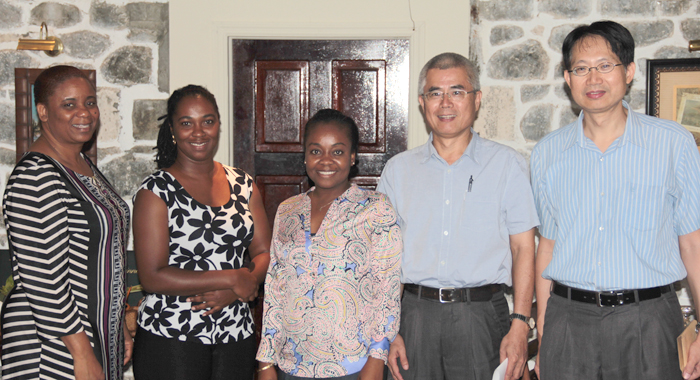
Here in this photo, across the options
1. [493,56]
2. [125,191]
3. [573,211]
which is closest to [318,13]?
[493,56]

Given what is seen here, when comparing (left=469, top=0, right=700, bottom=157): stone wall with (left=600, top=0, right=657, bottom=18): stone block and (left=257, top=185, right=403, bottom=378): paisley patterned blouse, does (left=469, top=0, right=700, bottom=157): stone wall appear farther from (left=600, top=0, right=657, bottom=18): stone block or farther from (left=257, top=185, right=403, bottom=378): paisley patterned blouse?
(left=257, top=185, right=403, bottom=378): paisley patterned blouse

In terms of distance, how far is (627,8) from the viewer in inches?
127

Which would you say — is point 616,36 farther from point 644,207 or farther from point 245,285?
point 245,285

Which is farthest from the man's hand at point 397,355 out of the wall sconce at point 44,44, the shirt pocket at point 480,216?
the wall sconce at point 44,44

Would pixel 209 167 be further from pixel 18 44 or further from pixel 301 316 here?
pixel 18 44

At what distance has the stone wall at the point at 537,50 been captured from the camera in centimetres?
321

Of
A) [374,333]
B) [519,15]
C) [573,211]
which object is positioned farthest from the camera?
[519,15]

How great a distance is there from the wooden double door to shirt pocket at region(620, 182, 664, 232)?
1.64 metres

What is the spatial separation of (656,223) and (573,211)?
0.27 metres

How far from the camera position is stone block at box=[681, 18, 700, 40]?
3.19 meters

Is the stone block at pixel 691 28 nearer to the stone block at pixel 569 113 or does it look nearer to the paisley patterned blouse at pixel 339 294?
the stone block at pixel 569 113

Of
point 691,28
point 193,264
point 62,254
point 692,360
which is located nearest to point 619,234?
point 692,360

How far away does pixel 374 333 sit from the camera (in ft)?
6.51

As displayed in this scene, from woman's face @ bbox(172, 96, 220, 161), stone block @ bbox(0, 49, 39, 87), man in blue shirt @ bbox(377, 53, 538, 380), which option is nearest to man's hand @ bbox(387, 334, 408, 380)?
man in blue shirt @ bbox(377, 53, 538, 380)
